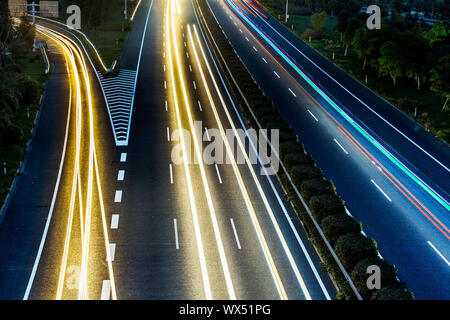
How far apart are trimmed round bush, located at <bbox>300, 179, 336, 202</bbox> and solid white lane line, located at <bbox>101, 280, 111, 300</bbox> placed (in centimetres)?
1229

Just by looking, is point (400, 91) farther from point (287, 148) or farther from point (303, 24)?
point (303, 24)

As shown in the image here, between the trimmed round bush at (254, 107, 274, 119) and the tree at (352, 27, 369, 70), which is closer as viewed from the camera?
the trimmed round bush at (254, 107, 274, 119)

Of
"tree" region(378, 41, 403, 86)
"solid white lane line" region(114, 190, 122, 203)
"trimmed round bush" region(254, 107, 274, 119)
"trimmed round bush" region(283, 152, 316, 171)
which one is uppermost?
"tree" region(378, 41, 403, 86)

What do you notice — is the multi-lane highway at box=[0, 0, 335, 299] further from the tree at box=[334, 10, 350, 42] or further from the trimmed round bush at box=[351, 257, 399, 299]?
the tree at box=[334, 10, 350, 42]

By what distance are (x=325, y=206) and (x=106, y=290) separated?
39.5ft

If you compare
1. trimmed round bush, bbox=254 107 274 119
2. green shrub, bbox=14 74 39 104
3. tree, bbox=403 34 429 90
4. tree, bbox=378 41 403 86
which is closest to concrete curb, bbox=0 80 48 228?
green shrub, bbox=14 74 39 104

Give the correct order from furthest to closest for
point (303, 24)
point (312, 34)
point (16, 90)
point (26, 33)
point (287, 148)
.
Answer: point (303, 24), point (312, 34), point (26, 33), point (16, 90), point (287, 148)

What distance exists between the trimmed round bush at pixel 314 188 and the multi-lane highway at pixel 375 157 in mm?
2363

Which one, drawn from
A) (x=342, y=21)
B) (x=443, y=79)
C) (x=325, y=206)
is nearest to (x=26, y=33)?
(x=342, y=21)

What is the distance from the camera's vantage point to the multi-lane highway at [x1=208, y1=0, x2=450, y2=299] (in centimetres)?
2773

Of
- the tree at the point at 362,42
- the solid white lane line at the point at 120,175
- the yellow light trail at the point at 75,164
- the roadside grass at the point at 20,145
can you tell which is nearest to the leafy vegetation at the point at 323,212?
the solid white lane line at the point at 120,175

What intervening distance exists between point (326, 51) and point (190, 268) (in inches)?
2372

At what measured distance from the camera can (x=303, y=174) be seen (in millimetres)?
32500
